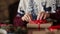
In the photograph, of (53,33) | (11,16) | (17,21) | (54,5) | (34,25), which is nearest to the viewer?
(53,33)

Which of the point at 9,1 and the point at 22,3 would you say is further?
the point at 9,1

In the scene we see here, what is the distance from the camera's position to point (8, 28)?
2.56 ft

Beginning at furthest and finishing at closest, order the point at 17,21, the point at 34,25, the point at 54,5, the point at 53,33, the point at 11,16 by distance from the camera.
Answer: the point at 11,16
the point at 54,5
the point at 17,21
the point at 34,25
the point at 53,33

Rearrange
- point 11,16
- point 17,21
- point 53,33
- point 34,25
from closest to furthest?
point 53,33, point 34,25, point 17,21, point 11,16

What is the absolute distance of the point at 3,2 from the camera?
6.95 feet

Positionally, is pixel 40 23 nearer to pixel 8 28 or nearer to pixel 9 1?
pixel 8 28

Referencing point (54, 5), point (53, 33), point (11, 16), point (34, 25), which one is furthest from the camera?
point (11, 16)

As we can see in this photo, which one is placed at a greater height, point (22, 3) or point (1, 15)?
point (22, 3)

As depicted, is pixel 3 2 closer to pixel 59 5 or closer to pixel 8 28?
pixel 59 5

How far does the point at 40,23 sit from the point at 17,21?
0.75 feet

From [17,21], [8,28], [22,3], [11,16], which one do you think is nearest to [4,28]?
[8,28]

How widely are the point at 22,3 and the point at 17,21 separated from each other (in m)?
0.21

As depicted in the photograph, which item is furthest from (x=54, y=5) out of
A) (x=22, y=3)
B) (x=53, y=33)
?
(x=53, y=33)

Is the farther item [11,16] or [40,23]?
[11,16]
